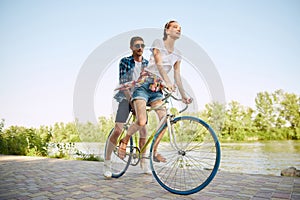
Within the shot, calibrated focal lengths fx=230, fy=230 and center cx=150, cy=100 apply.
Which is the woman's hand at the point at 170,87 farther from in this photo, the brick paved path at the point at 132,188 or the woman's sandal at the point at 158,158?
the brick paved path at the point at 132,188

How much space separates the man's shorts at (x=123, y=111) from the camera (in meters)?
2.95

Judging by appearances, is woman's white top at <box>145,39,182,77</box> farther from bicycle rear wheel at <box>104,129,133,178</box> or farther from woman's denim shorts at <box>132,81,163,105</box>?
bicycle rear wheel at <box>104,129,133,178</box>

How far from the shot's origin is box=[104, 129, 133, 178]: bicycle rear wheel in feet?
10.2

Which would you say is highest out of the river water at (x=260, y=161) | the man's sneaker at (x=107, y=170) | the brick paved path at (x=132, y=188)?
the man's sneaker at (x=107, y=170)

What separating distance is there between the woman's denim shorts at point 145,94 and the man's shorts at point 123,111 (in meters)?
0.37

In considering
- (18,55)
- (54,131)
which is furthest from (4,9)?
(54,131)

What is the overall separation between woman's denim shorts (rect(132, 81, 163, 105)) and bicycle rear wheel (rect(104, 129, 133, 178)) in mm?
815

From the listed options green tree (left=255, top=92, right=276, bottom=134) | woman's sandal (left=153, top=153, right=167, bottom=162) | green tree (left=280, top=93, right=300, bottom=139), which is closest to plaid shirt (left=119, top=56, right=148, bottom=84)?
woman's sandal (left=153, top=153, right=167, bottom=162)

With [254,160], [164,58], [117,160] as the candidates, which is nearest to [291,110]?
[254,160]

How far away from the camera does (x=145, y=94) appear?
8.57ft

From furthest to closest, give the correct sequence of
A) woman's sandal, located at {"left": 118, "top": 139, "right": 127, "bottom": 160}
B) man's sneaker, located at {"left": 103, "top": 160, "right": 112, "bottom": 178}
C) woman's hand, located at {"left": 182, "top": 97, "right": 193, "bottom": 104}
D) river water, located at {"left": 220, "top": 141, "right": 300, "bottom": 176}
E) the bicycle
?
1. river water, located at {"left": 220, "top": 141, "right": 300, "bottom": 176}
2. man's sneaker, located at {"left": 103, "top": 160, "right": 112, "bottom": 178}
3. woman's sandal, located at {"left": 118, "top": 139, "right": 127, "bottom": 160}
4. woman's hand, located at {"left": 182, "top": 97, "right": 193, "bottom": 104}
5. the bicycle

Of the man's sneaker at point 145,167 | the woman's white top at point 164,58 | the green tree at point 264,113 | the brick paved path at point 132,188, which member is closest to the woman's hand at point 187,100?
the woman's white top at point 164,58

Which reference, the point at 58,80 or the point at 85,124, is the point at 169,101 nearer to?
the point at 85,124

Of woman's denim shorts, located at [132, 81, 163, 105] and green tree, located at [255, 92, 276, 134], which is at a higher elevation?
green tree, located at [255, 92, 276, 134]
